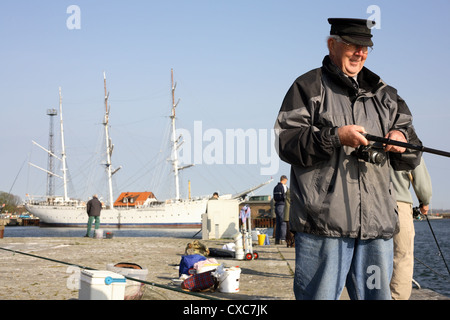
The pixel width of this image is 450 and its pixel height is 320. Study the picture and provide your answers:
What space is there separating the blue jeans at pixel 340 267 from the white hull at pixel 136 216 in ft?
289

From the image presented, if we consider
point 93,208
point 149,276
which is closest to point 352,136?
point 149,276

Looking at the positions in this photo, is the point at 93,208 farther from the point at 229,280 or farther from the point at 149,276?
the point at 229,280

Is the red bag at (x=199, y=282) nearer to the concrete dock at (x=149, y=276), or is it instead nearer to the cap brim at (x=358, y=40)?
the concrete dock at (x=149, y=276)

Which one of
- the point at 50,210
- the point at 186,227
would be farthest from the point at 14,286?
the point at 50,210

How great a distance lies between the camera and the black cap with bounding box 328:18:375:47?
10.4ft

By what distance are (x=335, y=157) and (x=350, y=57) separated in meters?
0.64

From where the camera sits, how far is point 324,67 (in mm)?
3283

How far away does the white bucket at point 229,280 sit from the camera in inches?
270

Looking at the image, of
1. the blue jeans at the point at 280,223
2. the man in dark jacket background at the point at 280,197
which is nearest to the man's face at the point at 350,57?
the man in dark jacket background at the point at 280,197

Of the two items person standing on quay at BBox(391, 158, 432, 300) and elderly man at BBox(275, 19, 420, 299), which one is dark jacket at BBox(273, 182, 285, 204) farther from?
elderly man at BBox(275, 19, 420, 299)

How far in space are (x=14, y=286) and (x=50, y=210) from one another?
101m

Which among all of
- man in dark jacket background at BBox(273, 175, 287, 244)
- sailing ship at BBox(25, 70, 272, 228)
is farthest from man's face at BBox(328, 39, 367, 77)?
sailing ship at BBox(25, 70, 272, 228)

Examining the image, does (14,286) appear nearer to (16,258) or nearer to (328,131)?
(16,258)

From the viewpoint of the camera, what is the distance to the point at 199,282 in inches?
269
